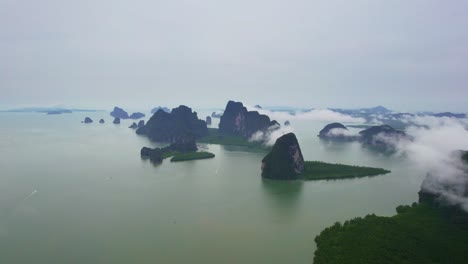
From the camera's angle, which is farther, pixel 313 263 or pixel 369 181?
pixel 369 181

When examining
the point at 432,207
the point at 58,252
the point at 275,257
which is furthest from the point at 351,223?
the point at 58,252

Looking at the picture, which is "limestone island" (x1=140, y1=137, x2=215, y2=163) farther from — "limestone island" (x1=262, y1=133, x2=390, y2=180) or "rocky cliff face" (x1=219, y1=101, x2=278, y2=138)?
"rocky cliff face" (x1=219, y1=101, x2=278, y2=138)

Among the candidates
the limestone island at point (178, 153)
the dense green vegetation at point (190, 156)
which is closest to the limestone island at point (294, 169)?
the dense green vegetation at point (190, 156)

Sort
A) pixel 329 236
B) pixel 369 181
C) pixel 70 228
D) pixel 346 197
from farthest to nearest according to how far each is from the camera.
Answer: pixel 369 181 < pixel 346 197 < pixel 70 228 < pixel 329 236

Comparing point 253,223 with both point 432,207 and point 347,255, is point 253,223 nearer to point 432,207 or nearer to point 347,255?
point 347,255

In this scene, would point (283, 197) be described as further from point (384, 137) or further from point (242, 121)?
point (242, 121)

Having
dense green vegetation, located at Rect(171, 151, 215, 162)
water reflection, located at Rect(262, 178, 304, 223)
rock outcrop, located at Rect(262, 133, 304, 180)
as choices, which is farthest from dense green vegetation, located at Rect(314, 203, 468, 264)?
dense green vegetation, located at Rect(171, 151, 215, 162)

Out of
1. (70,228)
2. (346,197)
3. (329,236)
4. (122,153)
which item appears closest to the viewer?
(329,236)
